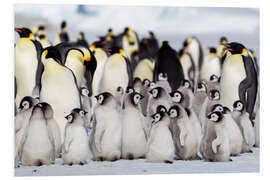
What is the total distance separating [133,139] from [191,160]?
1.74ft

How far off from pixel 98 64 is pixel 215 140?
1793mm

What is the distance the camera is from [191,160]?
545 cm

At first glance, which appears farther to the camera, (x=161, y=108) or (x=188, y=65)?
(x=188, y=65)

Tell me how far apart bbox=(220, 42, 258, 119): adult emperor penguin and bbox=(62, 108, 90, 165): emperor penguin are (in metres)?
1.60

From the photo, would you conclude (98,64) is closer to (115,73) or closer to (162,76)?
(115,73)

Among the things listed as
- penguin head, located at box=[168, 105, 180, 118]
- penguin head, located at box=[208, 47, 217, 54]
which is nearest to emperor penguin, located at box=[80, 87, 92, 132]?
penguin head, located at box=[168, 105, 180, 118]

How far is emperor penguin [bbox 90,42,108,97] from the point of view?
6134mm

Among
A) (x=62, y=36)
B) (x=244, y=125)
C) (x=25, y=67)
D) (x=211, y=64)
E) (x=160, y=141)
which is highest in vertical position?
(x=62, y=36)

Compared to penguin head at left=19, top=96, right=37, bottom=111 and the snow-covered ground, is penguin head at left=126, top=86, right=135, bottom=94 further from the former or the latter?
penguin head at left=19, top=96, right=37, bottom=111

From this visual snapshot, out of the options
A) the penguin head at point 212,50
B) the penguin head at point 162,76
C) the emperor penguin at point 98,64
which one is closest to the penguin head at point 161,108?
the emperor penguin at point 98,64

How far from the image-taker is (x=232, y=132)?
18.5 feet

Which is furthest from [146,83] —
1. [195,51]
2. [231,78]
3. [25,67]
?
[195,51]
